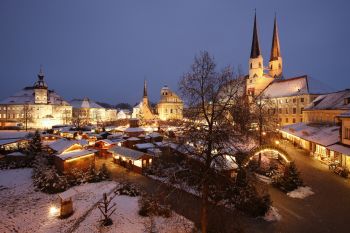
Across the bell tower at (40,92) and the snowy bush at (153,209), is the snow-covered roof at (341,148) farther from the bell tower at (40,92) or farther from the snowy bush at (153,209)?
the bell tower at (40,92)

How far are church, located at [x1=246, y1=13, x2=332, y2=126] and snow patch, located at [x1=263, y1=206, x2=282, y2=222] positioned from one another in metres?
27.6

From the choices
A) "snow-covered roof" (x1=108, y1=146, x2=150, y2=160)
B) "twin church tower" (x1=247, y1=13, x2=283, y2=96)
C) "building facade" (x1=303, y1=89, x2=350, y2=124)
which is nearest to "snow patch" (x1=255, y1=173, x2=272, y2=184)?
"snow-covered roof" (x1=108, y1=146, x2=150, y2=160)

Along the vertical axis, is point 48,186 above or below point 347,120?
below

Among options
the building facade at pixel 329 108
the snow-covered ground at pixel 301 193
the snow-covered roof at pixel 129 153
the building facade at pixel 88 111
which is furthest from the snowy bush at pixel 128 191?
the building facade at pixel 88 111

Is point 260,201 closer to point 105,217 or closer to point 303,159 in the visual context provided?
point 105,217

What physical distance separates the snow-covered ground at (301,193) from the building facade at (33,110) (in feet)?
241

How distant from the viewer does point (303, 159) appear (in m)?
28.9

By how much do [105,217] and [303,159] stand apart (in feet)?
86.6

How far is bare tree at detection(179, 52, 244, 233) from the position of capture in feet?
38.0

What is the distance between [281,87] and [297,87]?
556 cm

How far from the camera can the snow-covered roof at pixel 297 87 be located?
50.8 meters

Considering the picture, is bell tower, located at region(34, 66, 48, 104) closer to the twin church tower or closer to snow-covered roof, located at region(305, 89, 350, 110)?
the twin church tower

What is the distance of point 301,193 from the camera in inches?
714

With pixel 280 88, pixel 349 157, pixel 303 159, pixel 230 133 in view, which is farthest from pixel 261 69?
pixel 230 133
